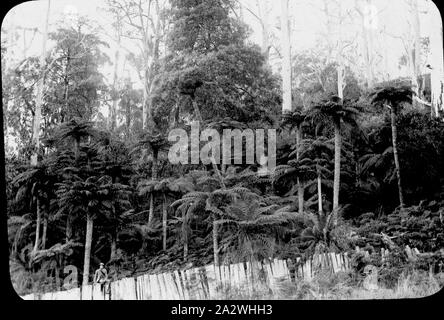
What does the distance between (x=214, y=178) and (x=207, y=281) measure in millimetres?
2396

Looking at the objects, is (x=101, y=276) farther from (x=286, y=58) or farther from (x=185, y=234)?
(x=286, y=58)

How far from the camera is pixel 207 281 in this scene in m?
7.14

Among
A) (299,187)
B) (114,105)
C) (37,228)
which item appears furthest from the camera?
(114,105)

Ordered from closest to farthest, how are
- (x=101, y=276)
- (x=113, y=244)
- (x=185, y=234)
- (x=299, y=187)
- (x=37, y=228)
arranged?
(x=101, y=276)
(x=37, y=228)
(x=113, y=244)
(x=185, y=234)
(x=299, y=187)

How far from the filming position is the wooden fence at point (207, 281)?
6.81 meters

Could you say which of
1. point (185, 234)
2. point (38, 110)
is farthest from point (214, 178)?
point (38, 110)

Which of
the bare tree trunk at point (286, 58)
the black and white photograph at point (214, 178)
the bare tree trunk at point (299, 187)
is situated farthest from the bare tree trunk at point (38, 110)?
A: the bare tree trunk at point (286, 58)

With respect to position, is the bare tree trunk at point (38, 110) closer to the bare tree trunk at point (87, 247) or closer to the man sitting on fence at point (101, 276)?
the bare tree trunk at point (87, 247)

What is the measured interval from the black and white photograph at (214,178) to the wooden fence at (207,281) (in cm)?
3

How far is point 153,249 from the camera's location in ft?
32.4

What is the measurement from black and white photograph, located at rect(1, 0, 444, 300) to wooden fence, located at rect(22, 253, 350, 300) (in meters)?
0.03

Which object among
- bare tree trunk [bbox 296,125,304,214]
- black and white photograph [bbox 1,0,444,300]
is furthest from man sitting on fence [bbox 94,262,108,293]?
bare tree trunk [bbox 296,125,304,214]

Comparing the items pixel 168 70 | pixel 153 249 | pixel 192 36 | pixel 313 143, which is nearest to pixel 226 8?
pixel 192 36
